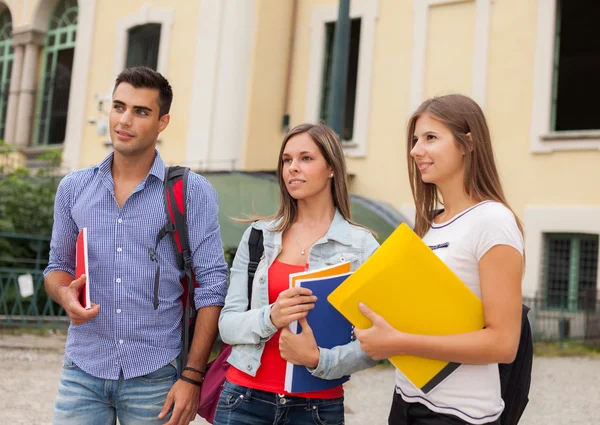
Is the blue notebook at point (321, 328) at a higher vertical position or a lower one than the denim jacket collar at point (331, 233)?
lower

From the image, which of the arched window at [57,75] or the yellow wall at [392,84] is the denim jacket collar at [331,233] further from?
the arched window at [57,75]

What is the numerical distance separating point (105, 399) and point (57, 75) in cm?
1684

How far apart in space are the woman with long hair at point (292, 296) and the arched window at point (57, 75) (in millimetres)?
15986

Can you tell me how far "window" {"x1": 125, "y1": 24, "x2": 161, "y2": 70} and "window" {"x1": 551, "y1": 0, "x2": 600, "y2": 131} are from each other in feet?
29.4

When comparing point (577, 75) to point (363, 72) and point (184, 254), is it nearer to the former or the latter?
point (363, 72)

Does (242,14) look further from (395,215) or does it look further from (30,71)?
(30,71)

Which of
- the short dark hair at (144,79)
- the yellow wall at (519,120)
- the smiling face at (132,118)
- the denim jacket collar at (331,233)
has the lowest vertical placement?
the denim jacket collar at (331,233)

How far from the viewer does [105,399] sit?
262 centimetres

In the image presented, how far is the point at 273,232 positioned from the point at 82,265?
0.71m

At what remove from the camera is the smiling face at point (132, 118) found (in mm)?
2734

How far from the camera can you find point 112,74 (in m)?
16.0

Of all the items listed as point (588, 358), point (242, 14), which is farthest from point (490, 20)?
point (588, 358)

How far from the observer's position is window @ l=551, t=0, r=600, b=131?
16473mm

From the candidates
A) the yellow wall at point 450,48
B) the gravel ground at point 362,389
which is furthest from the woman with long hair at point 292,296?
the yellow wall at point 450,48
